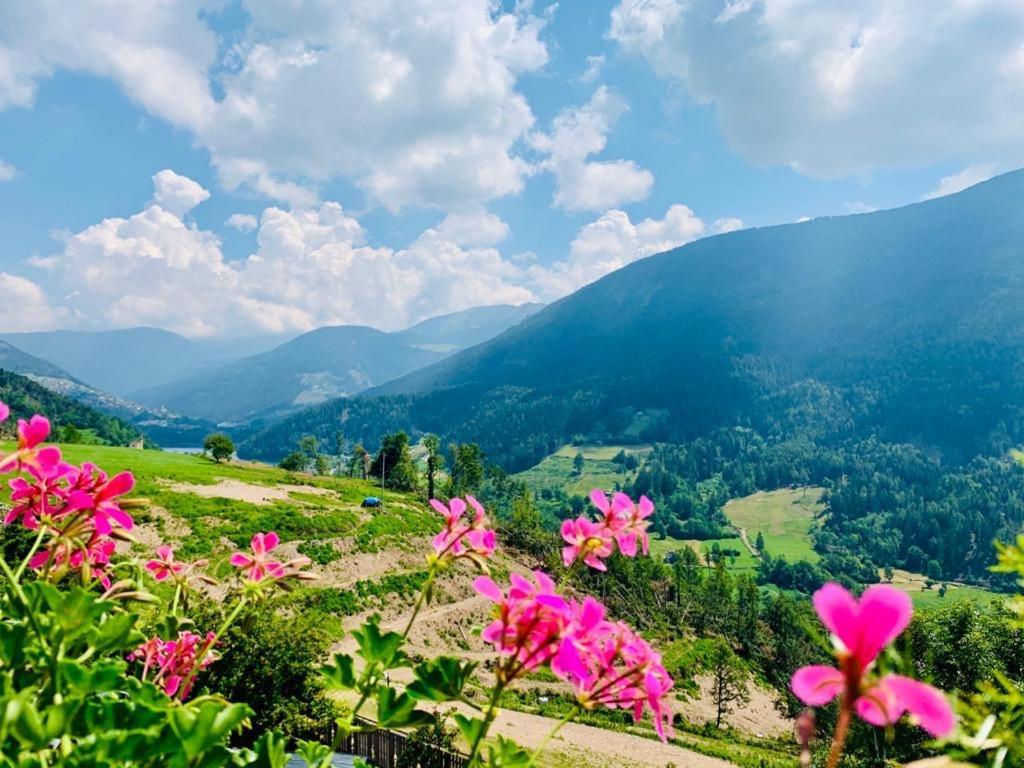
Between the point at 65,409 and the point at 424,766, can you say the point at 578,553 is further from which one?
the point at 65,409

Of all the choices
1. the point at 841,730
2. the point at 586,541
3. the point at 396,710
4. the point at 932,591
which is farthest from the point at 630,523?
the point at 932,591

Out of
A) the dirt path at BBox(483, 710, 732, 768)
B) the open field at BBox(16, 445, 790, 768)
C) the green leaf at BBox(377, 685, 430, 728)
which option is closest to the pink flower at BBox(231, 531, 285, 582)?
the green leaf at BBox(377, 685, 430, 728)

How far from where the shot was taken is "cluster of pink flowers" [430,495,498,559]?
1676mm

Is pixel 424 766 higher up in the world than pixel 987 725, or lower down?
lower down

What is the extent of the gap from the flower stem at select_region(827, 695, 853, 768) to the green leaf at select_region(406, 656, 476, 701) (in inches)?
29.7

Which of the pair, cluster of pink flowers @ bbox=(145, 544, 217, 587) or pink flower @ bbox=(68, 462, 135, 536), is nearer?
pink flower @ bbox=(68, 462, 135, 536)

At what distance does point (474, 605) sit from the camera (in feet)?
137

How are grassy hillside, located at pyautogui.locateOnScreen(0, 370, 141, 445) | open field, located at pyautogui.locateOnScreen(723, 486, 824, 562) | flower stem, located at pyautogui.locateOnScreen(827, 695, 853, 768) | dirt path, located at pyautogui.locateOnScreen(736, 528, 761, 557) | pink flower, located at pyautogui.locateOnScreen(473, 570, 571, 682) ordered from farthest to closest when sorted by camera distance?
1. open field, located at pyautogui.locateOnScreen(723, 486, 824, 562)
2. dirt path, located at pyautogui.locateOnScreen(736, 528, 761, 557)
3. grassy hillside, located at pyautogui.locateOnScreen(0, 370, 141, 445)
4. pink flower, located at pyautogui.locateOnScreen(473, 570, 571, 682)
5. flower stem, located at pyautogui.locateOnScreen(827, 695, 853, 768)

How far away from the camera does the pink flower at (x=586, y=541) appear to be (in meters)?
1.73

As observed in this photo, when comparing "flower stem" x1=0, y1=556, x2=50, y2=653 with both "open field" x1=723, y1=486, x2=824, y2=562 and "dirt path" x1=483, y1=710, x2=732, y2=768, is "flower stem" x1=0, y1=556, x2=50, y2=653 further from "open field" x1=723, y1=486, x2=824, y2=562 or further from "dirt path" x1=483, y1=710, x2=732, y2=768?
"open field" x1=723, y1=486, x2=824, y2=562

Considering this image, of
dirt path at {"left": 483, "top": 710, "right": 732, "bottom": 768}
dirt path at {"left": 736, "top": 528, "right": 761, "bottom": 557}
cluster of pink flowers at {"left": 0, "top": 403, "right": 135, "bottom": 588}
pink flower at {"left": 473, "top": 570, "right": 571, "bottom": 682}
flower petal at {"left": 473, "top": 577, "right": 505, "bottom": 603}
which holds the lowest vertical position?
dirt path at {"left": 736, "top": 528, "right": 761, "bottom": 557}

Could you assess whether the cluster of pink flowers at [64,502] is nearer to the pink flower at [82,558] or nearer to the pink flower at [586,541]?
the pink flower at [82,558]

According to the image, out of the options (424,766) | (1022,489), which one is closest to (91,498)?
(424,766)

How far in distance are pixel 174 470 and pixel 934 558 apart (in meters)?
155
